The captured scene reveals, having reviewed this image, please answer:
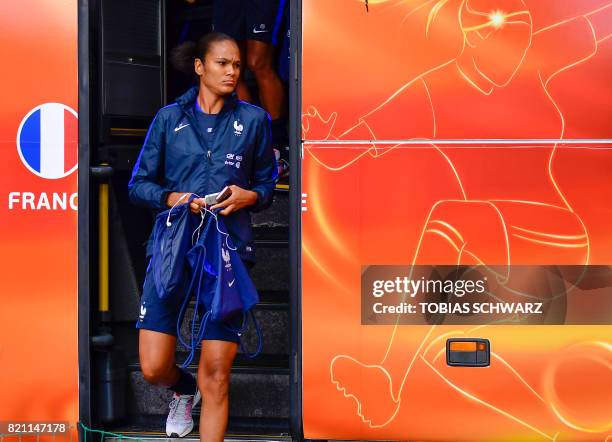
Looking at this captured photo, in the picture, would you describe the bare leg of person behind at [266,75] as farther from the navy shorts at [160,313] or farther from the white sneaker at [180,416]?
the white sneaker at [180,416]

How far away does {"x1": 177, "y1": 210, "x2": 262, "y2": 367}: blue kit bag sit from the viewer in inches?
167

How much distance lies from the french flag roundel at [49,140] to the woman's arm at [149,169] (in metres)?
0.33

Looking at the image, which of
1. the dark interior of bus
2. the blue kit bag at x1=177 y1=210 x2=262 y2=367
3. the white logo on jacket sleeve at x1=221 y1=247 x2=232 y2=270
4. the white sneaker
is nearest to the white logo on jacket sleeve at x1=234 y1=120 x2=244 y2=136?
the blue kit bag at x1=177 y1=210 x2=262 y2=367

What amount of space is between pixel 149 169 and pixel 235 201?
0.46 metres

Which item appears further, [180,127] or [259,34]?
[259,34]

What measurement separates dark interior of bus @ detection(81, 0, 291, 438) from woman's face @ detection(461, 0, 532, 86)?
1.68 m

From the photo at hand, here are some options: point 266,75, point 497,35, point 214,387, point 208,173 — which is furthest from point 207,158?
point 266,75

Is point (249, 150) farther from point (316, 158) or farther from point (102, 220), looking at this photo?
point (102, 220)

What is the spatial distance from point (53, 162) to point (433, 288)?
1.89 meters

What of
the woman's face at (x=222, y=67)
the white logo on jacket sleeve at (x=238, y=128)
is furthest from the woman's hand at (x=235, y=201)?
the woman's face at (x=222, y=67)

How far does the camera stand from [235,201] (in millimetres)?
4270

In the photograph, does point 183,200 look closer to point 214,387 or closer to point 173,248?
point 173,248

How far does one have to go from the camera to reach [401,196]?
4328mm

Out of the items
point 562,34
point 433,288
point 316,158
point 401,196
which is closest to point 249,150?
point 316,158
